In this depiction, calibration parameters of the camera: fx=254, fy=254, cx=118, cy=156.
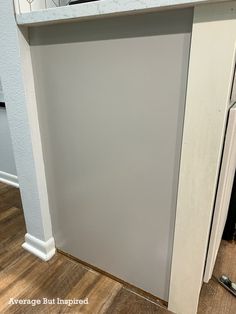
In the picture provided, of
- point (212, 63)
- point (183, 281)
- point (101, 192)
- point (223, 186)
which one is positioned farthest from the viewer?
point (101, 192)

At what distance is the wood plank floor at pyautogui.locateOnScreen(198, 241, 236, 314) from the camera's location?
1.13 meters

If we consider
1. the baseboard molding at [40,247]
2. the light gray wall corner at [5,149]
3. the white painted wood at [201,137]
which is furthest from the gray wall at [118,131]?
the light gray wall corner at [5,149]

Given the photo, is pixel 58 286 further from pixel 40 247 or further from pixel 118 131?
A: pixel 118 131

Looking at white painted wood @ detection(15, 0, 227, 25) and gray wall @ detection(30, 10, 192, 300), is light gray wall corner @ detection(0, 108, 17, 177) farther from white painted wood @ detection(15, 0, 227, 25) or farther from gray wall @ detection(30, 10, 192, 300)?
white painted wood @ detection(15, 0, 227, 25)

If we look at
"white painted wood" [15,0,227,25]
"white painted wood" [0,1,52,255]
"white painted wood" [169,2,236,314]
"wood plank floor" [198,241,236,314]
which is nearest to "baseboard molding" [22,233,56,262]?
"white painted wood" [0,1,52,255]

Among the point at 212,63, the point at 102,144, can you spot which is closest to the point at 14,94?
the point at 102,144

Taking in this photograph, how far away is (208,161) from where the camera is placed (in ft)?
2.73

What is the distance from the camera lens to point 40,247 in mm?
1451

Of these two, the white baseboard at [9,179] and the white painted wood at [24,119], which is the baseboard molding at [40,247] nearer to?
the white painted wood at [24,119]

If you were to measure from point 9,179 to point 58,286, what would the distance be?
4.29ft

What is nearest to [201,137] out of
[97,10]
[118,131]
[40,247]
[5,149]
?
[118,131]

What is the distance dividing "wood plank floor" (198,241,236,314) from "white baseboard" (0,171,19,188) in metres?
1.70

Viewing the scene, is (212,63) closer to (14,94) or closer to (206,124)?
(206,124)

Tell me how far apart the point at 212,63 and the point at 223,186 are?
0.45 metres
